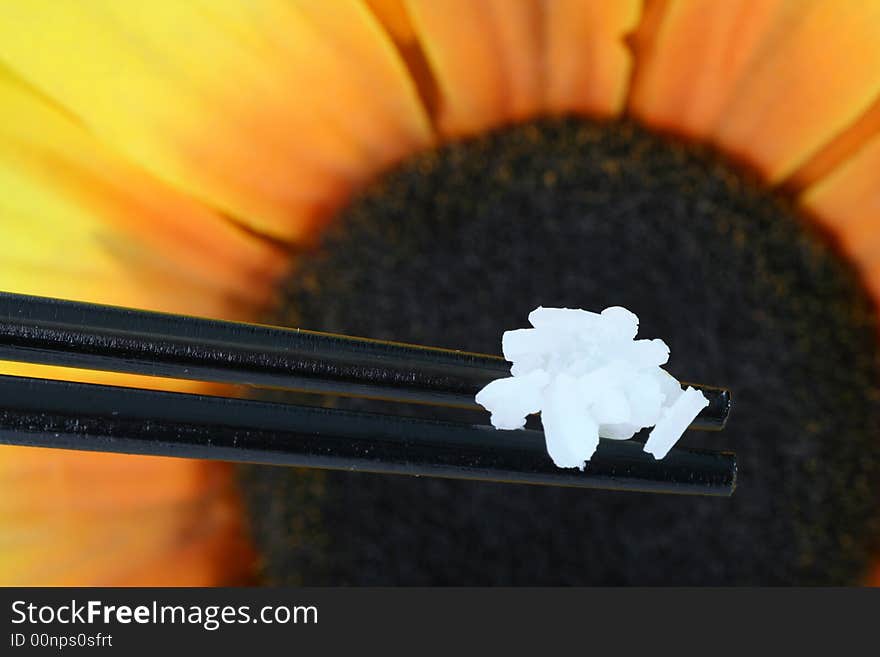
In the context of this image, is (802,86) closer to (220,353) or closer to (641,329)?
(641,329)

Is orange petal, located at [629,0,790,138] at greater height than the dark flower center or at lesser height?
greater

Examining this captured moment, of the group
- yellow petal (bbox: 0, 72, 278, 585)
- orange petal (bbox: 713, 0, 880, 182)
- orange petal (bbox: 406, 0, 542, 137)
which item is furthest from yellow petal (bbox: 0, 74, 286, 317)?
orange petal (bbox: 713, 0, 880, 182)

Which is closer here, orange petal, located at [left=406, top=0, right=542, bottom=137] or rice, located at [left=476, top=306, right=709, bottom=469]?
rice, located at [left=476, top=306, right=709, bottom=469]

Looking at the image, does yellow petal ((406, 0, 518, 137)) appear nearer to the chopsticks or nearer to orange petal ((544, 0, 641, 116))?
orange petal ((544, 0, 641, 116))

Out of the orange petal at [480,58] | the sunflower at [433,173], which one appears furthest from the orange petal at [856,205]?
the orange petal at [480,58]

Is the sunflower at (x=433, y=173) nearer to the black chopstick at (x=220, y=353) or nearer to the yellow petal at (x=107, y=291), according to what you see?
the yellow petal at (x=107, y=291)
